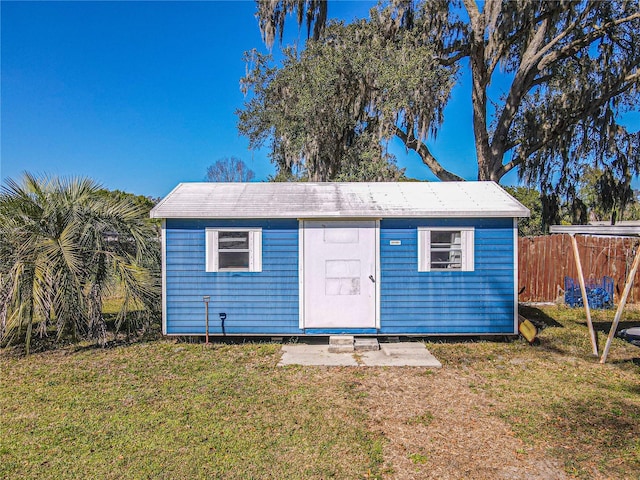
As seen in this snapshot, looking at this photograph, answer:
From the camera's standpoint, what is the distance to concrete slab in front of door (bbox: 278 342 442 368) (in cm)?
598

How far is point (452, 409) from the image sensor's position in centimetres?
443

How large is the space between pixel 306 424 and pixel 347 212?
12.4ft

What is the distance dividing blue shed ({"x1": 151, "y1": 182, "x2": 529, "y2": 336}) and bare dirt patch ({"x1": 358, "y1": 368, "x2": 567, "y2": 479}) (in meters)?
1.74

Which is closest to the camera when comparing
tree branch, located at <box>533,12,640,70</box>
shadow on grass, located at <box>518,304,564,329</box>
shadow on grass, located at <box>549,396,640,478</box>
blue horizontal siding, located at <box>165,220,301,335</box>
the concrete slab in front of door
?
shadow on grass, located at <box>549,396,640,478</box>

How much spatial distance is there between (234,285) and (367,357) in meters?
2.55

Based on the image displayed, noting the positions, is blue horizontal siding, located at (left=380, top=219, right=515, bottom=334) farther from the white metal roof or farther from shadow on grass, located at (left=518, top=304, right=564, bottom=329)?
shadow on grass, located at (left=518, top=304, right=564, bottom=329)

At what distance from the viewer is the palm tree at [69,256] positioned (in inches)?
247

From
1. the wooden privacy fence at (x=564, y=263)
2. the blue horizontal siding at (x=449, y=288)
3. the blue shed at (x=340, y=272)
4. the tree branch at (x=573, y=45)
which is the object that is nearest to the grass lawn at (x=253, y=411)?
the blue horizontal siding at (x=449, y=288)

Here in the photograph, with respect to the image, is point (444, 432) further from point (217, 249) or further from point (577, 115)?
point (577, 115)

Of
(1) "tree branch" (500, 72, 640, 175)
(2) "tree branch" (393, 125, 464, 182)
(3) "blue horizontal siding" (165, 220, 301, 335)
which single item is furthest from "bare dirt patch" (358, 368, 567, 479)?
(1) "tree branch" (500, 72, 640, 175)

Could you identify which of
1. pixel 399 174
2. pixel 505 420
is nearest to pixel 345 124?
pixel 399 174

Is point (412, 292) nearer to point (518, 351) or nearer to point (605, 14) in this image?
point (518, 351)

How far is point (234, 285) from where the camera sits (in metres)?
7.09

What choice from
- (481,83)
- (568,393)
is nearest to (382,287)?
(568,393)
